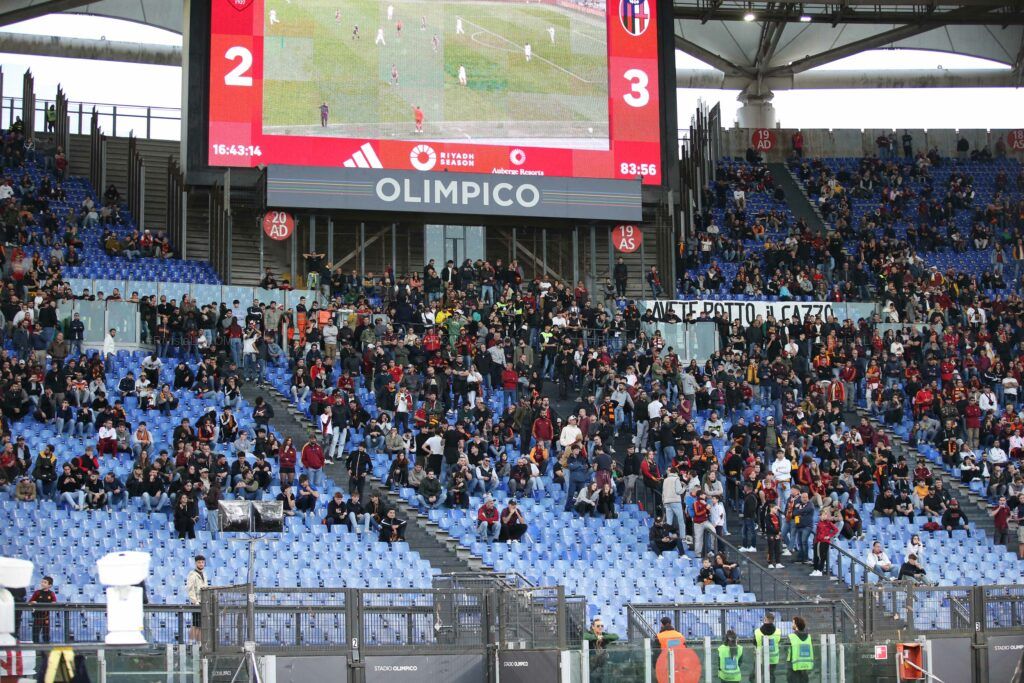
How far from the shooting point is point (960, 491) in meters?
33.5

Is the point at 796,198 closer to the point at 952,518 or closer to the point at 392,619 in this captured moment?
the point at 952,518

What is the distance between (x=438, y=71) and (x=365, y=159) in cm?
317

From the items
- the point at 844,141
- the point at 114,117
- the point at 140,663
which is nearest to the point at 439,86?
the point at 114,117

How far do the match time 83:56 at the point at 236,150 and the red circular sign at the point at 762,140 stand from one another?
21.7 meters

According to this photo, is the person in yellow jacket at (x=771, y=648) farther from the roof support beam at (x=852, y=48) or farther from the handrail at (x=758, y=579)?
the roof support beam at (x=852, y=48)

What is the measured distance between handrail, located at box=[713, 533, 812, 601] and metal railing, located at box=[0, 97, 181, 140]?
28878 millimetres

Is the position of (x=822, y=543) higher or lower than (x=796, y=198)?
lower

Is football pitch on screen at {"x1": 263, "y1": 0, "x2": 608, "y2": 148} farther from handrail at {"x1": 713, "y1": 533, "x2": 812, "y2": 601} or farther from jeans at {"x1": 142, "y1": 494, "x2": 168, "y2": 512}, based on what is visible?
handrail at {"x1": 713, "y1": 533, "x2": 812, "y2": 601}

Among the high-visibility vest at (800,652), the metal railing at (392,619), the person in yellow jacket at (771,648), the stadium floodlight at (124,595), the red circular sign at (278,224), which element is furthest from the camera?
the red circular sign at (278,224)

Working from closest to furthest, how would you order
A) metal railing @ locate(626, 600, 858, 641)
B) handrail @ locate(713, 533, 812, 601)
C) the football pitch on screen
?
metal railing @ locate(626, 600, 858, 641), handrail @ locate(713, 533, 812, 601), the football pitch on screen

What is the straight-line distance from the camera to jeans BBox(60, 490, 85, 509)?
1072 inches

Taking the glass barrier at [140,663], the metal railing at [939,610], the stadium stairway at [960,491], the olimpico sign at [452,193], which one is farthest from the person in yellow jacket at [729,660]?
the olimpico sign at [452,193]

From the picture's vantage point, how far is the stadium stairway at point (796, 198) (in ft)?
165

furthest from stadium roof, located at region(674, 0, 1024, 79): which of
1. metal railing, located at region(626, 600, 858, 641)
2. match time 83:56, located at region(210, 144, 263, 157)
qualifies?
metal railing, located at region(626, 600, 858, 641)
